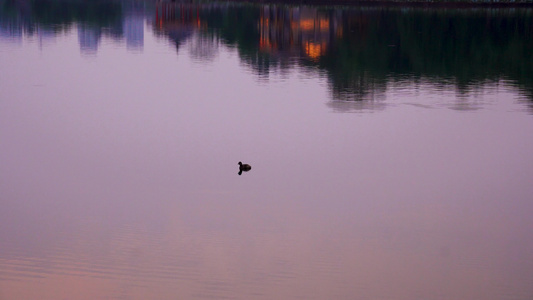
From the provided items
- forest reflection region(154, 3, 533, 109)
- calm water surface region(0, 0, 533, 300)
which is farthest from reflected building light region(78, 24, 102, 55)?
calm water surface region(0, 0, 533, 300)

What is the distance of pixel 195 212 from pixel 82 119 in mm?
11160

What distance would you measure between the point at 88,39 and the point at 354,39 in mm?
18603

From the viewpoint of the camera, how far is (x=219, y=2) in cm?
11400

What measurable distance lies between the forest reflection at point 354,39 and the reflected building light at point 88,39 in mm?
104

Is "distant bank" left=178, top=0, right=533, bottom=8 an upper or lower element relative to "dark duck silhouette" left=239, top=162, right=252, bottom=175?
upper

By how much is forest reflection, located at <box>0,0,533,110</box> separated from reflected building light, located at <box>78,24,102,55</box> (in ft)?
0.34

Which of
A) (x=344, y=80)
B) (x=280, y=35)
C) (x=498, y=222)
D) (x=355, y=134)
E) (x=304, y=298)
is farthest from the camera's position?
(x=280, y=35)

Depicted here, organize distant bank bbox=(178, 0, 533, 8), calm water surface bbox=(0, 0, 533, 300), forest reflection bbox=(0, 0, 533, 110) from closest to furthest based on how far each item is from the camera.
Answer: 1. calm water surface bbox=(0, 0, 533, 300)
2. forest reflection bbox=(0, 0, 533, 110)
3. distant bank bbox=(178, 0, 533, 8)

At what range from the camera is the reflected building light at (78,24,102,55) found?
51.2 metres

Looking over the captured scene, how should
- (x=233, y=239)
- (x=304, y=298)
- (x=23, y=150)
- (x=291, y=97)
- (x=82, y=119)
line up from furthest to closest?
(x=291, y=97)
(x=82, y=119)
(x=23, y=150)
(x=233, y=239)
(x=304, y=298)

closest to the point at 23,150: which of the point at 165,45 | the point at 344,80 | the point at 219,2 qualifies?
the point at 344,80

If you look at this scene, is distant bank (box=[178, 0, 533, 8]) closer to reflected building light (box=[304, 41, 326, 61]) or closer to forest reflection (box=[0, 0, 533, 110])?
forest reflection (box=[0, 0, 533, 110])

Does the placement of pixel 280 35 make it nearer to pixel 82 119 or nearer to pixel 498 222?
pixel 82 119

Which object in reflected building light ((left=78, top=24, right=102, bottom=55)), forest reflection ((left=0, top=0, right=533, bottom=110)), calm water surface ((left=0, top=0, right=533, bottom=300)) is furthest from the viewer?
reflected building light ((left=78, top=24, right=102, bottom=55))
